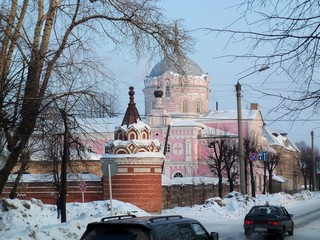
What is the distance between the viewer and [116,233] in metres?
8.42

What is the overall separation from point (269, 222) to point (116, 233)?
50.7ft

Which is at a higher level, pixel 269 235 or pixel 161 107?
pixel 161 107

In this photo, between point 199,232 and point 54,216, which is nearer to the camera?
point 199,232

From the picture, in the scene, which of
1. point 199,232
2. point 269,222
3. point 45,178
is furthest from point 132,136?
point 199,232

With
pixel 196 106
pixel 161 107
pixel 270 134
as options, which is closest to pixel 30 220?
pixel 161 107

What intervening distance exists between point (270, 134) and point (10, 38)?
98778mm

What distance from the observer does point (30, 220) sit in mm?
22438

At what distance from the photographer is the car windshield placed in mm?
8188

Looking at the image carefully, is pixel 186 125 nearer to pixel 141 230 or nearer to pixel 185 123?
pixel 185 123

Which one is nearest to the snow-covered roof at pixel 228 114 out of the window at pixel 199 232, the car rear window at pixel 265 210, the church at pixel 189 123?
the church at pixel 189 123

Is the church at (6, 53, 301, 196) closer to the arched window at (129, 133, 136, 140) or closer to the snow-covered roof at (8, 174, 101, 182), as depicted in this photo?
the snow-covered roof at (8, 174, 101, 182)

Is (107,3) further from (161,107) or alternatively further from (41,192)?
(161,107)

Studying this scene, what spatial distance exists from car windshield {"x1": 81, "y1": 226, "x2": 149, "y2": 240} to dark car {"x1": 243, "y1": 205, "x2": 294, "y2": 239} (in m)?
15.1

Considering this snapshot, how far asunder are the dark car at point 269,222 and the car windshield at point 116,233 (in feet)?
49.5
